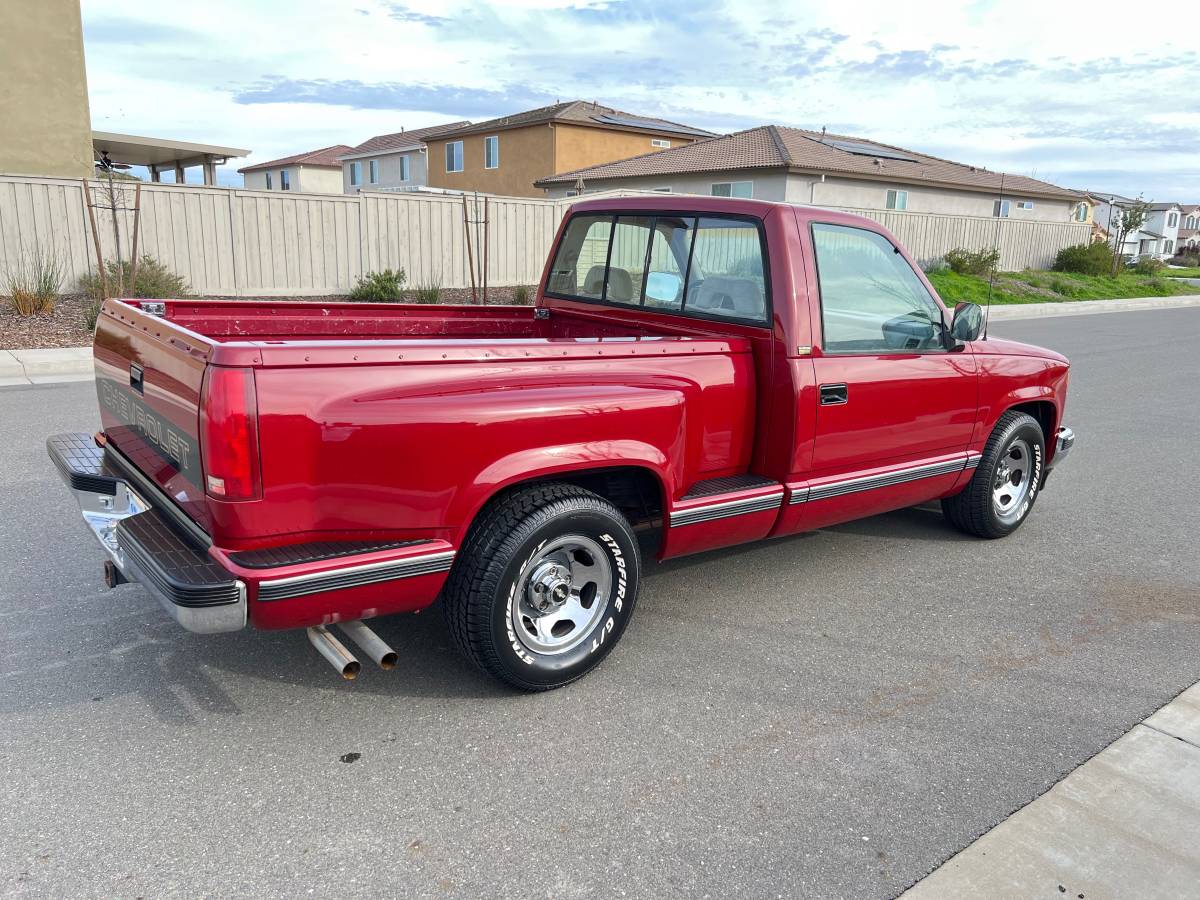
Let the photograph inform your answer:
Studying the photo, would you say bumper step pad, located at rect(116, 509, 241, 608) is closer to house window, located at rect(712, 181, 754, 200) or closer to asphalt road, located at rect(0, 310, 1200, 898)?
asphalt road, located at rect(0, 310, 1200, 898)

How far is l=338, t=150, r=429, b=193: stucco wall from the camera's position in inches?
1909

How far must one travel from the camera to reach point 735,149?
1395 inches

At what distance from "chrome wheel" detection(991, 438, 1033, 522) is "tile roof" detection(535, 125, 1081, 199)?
91.0ft

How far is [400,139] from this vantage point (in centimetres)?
5050

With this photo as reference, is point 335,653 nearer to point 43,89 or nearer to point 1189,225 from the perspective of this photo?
point 43,89

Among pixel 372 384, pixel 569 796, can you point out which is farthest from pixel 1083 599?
pixel 372 384

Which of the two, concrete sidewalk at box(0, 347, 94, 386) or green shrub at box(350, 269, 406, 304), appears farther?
green shrub at box(350, 269, 406, 304)

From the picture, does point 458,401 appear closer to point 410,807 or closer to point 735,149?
point 410,807

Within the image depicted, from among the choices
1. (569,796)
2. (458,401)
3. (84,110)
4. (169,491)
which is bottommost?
(569,796)

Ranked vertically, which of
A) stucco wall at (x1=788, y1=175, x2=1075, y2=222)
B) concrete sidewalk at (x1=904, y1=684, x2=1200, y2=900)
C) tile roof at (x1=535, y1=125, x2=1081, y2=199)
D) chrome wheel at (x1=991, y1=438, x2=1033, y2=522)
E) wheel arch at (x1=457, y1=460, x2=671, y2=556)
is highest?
tile roof at (x1=535, y1=125, x2=1081, y2=199)

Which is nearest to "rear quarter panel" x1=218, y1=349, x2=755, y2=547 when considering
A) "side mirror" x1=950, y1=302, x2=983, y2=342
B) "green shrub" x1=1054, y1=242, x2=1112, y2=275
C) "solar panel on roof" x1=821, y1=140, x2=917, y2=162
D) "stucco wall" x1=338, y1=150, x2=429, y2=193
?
"side mirror" x1=950, y1=302, x2=983, y2=342

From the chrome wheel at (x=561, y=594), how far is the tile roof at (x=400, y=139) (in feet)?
145

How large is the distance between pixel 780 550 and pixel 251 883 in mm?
3439

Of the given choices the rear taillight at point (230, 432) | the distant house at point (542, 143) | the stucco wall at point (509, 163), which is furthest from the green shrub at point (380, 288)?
the distant house at point (542, 143)
